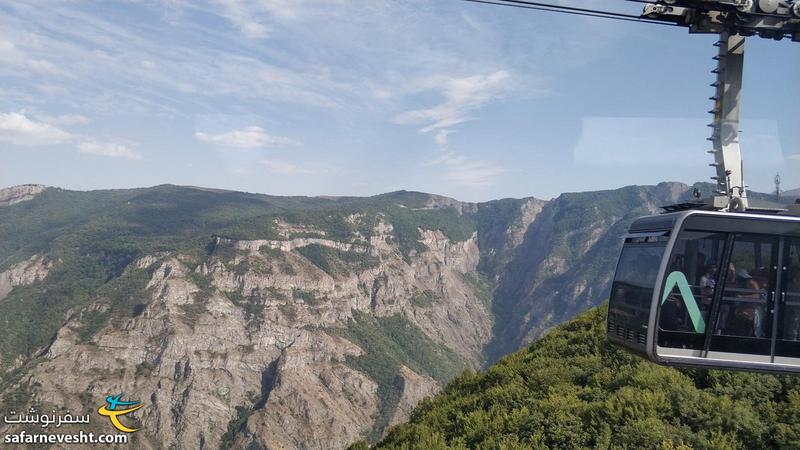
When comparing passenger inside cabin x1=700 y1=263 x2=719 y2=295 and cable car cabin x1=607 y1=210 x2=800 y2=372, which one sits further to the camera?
passenger inside cabin x1=700 y1=263 x2=719 y2=295

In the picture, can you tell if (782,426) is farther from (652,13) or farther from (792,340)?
(652,13)

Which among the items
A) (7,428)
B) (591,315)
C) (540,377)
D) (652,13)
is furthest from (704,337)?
(7,428)

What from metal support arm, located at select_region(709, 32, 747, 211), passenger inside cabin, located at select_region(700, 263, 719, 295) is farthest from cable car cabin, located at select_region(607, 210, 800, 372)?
metal support arm, located at select_region(709, 32, 747, 211)

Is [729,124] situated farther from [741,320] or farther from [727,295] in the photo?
[741,320]

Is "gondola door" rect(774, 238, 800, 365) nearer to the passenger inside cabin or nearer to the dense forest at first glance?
the passenger inside cabin

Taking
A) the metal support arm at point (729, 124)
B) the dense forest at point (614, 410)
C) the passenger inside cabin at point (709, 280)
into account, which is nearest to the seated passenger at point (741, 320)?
the passenger inside cabin at point (709, 280)
